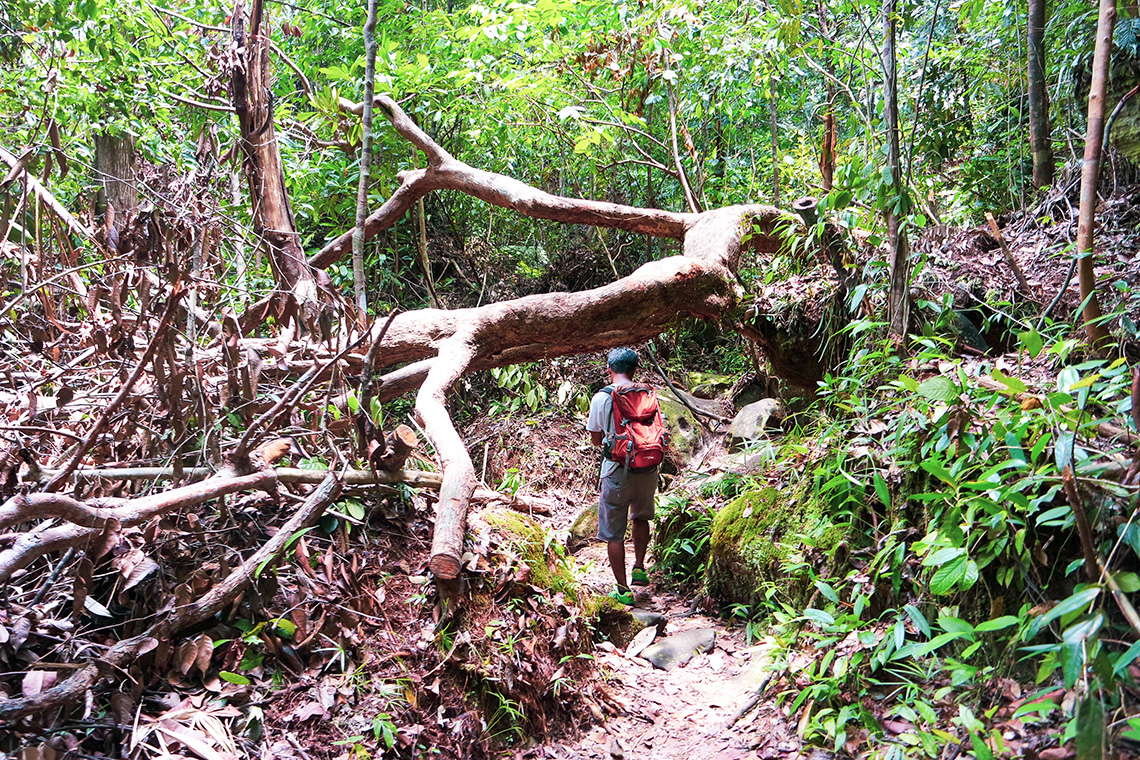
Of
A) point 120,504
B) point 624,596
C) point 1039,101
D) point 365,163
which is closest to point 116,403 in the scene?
Answer: point 120,504

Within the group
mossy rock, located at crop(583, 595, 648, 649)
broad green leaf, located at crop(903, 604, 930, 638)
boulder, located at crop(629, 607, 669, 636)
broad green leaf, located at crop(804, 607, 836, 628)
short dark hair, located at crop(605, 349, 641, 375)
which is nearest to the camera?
broad green leaf, located at crop(903, 604, 930, 638)

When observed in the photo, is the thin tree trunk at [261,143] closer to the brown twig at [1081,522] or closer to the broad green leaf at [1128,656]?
the brown twig at [1081,522]

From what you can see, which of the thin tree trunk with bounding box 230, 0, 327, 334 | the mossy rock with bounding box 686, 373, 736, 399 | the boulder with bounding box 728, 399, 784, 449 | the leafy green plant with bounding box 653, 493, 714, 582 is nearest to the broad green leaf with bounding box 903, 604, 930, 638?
the leafy green plant with bounding box 653, 493, 714, 582

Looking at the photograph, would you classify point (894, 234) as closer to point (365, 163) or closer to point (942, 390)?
point (942, 390)

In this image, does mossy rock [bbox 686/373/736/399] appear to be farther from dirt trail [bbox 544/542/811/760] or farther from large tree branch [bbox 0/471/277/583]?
large tree branch [bbox 0/471/277/583]

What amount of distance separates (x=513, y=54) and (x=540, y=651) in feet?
20.7

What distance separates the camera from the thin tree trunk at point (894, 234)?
368 cm

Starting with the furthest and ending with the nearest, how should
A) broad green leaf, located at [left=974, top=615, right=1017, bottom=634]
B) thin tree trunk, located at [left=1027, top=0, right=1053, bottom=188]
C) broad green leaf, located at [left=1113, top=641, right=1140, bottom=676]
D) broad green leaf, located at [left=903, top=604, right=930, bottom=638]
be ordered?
thin tree trunk, located at [left=1027, top=0, right=1053, bottom=188] → broad green leaf, located at [left=903, top=604, right=930, bottom=638] → broad green leaf, located at [left=974, top=615, right=1017, bottom=634] → broad green leaf, located at [left=1113, top=641, right=1140, bottom=676]

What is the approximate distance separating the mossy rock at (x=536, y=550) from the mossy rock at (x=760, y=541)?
1.18m

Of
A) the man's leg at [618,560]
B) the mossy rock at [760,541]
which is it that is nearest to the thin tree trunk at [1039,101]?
the mossy rock at [760,541]

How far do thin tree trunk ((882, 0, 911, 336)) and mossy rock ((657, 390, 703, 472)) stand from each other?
4034 mm

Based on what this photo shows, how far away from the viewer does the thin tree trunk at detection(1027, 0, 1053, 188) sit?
488 cm

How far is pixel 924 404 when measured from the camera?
309cm

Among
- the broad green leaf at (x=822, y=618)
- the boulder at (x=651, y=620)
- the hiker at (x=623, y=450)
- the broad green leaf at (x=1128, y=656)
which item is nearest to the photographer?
the broad green leaf at (x=1128, y=656)
